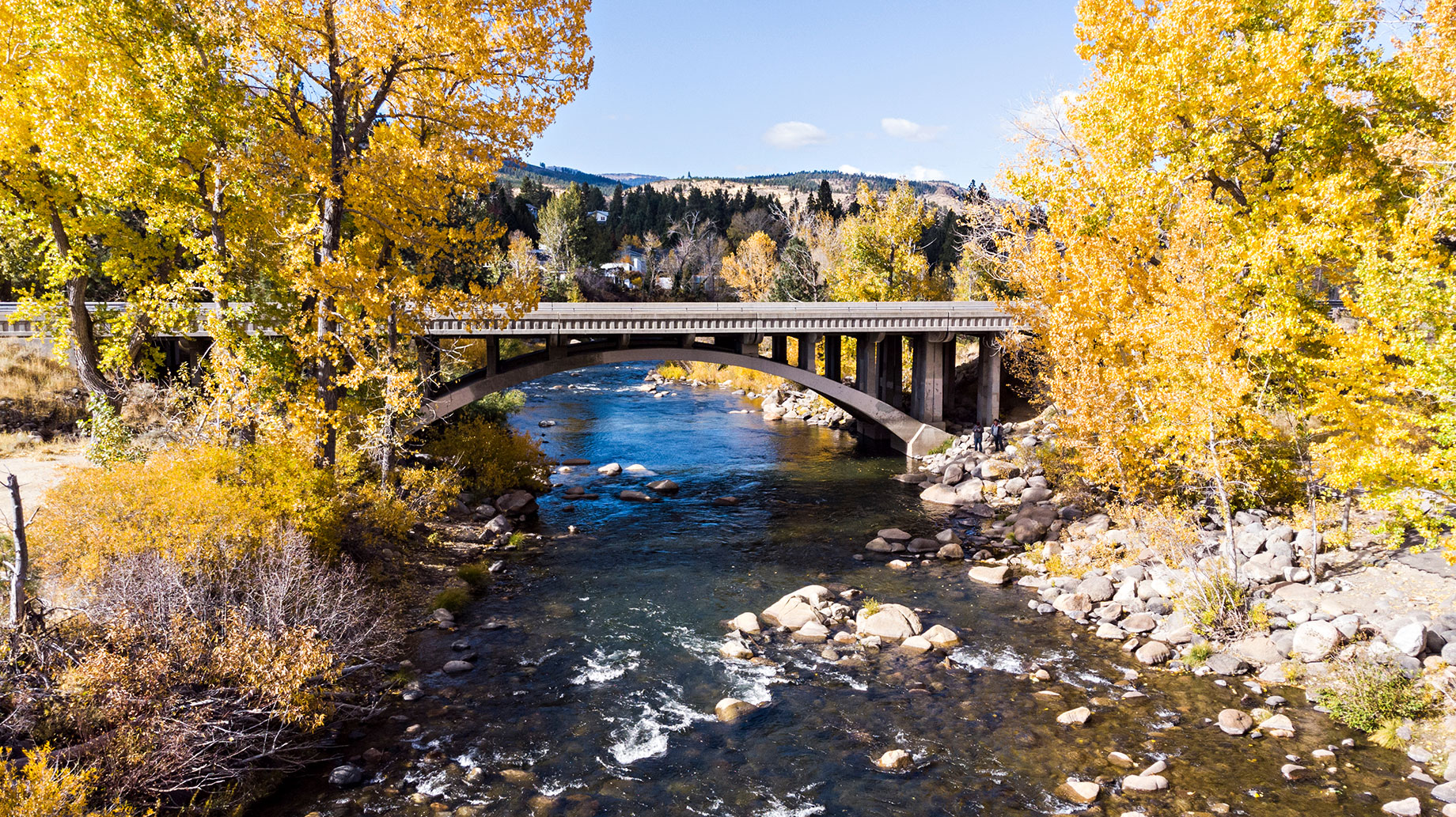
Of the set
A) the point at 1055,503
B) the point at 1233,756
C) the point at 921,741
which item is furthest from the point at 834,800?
the point at 1055,503

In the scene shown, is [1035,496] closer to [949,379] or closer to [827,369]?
[949,379]

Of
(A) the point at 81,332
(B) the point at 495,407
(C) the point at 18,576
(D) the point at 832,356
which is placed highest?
(A) the point at 81,332

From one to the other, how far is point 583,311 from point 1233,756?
19559mm

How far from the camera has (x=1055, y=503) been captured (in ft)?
71.7

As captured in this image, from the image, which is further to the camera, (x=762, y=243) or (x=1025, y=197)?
(x=762, y=243)

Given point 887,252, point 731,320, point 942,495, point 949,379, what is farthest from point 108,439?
point 887,252

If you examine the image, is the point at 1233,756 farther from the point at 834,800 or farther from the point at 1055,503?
the point at 1055,503

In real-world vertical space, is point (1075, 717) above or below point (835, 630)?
above

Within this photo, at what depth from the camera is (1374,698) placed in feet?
35.0

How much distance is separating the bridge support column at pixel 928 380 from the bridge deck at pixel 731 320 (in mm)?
1498

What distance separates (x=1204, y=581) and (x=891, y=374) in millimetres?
19360

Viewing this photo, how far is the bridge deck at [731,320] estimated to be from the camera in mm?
23567

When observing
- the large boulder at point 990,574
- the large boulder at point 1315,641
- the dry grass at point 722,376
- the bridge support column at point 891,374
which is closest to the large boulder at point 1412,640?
the large boulder at point 1315,641

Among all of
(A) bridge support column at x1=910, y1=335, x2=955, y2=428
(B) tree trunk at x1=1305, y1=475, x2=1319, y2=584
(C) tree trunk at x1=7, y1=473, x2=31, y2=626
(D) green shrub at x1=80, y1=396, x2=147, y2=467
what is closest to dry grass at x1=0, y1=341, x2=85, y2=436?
(D) green shrub at x1=80, y1=396, x2=147, y2=467
